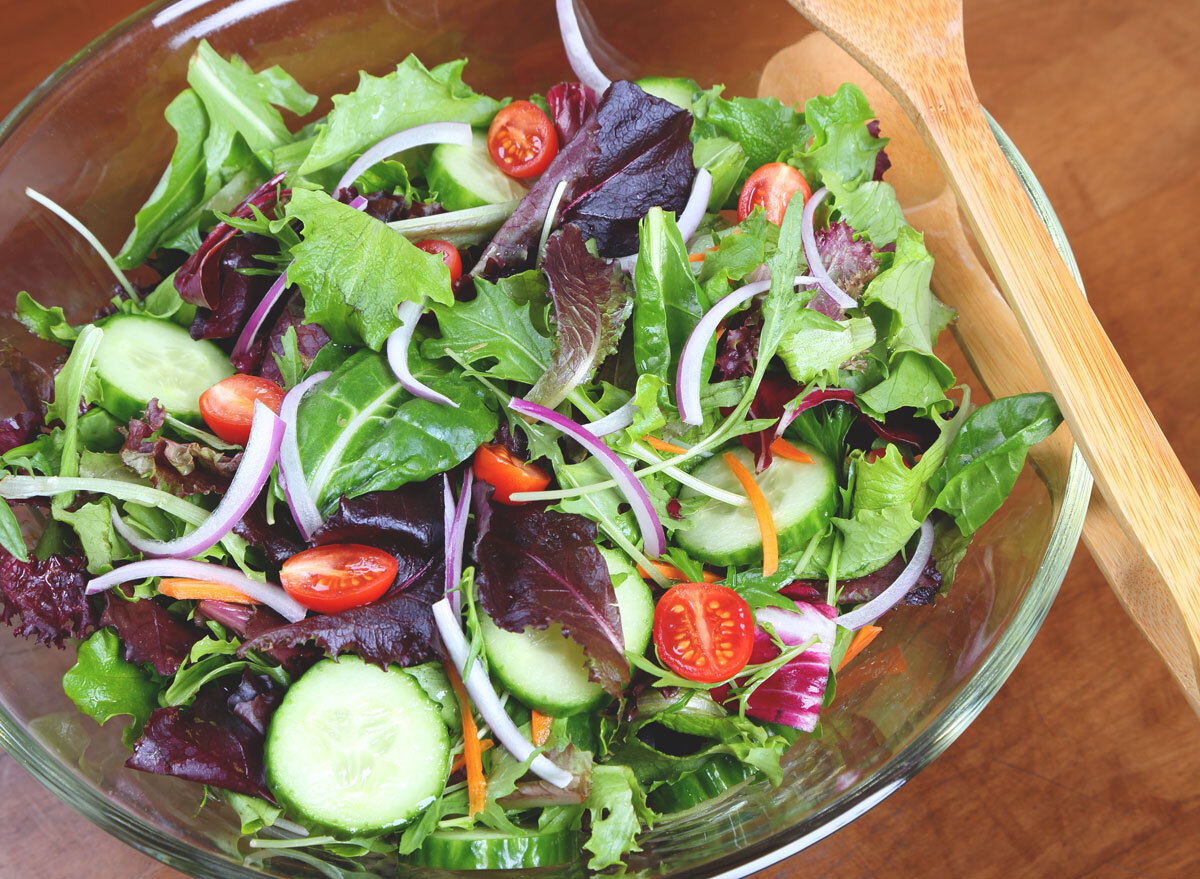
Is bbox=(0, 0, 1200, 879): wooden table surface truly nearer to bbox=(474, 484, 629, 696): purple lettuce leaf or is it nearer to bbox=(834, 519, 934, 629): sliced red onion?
bbox=(834, 519, 934, 629): sliced red onion

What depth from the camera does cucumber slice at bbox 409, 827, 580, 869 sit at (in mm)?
1415

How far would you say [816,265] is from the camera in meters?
1.60

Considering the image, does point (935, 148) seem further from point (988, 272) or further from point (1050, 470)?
point (1050, 470)

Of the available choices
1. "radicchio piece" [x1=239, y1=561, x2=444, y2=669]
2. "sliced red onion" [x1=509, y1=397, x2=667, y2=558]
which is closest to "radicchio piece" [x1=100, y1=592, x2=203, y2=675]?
"radicchio piece" [x1=239, y1=561, x2=444, y2=669]

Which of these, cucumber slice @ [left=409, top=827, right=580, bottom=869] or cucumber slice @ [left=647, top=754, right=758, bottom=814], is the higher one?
cucumber slice @ [left=409, top=827, right=580, bottom=869]

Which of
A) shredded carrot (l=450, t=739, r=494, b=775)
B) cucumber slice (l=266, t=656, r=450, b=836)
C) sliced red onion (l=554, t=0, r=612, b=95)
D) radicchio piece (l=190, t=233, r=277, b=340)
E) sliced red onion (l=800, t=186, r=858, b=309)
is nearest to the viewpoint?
cucumber slice (l=266, t=656, r=450, b=836)

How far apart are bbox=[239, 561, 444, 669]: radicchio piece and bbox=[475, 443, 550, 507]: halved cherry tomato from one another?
20 centimetres

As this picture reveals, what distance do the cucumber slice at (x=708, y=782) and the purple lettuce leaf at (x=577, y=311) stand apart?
2.16 feet

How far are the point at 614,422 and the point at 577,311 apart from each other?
7.7 inches

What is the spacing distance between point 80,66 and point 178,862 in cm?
154

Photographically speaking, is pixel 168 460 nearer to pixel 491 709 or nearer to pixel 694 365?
pixel 491 709

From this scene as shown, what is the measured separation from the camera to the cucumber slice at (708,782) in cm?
149

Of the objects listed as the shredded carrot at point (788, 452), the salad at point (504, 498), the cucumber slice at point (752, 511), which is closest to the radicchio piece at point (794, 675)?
the salad at point (504, 498)

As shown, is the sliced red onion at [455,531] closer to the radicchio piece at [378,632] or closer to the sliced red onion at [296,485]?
the radicchio piece at [378,632]
